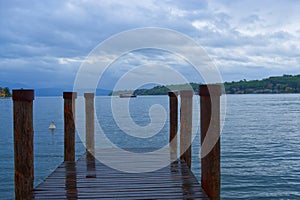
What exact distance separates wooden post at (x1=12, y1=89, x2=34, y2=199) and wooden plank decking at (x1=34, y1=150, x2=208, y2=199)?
248 millimetres

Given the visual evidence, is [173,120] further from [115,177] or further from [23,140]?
[23,140]

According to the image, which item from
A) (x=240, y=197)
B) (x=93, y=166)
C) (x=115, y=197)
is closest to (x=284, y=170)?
(x=240, y=197)

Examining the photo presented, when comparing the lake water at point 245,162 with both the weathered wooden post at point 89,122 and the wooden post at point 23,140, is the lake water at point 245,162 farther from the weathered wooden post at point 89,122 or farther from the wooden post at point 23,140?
the wooden post at point 23,140

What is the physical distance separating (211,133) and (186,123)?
2845 millimetres

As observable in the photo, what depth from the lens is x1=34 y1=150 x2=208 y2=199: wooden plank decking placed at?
4.75 m

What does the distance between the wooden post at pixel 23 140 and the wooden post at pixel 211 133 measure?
7.69 ft

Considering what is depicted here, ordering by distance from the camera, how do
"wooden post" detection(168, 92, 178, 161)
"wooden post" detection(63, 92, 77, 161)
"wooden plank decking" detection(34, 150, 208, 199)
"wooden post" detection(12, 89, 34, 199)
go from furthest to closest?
"wooden post" detection(168, 92, 178, 161), "wooden post" detection(63, 92, 77, 161), "wooden plank decking" detection(34, 150, 208, 199), "wooden post" detection(12, 89, 34, 199)

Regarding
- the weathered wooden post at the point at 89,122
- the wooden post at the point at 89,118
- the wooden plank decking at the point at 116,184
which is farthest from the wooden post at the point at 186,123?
the wooden post at the point at 89,118

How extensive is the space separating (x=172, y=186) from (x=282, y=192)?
286 inches

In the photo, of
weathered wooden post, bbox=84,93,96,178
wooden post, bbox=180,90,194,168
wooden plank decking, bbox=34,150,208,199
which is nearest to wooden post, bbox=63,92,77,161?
weathered wooden post, bbox=84,93,96,178

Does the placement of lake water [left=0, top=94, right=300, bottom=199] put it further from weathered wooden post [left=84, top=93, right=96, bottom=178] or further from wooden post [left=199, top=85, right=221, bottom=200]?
wooden post [left=199, top=85, right=221, bottom=200]

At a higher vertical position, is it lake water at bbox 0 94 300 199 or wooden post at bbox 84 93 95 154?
wooden post at bbox 84 93 95 154

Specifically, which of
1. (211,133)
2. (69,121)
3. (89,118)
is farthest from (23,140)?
(89,118)

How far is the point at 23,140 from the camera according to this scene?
178 inches
